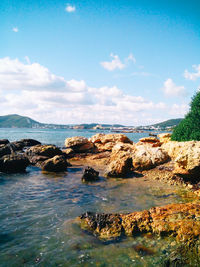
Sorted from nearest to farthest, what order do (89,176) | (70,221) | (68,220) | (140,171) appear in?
(70,221)
(68,220)
(89,176)
(140,171)

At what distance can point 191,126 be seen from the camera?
19.5m

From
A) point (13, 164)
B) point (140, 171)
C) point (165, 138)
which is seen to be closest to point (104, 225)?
point (140, 171)

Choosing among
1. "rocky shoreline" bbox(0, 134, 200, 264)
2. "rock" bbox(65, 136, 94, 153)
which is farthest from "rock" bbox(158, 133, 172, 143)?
"rock" bbox(65, 136, 94, 153)

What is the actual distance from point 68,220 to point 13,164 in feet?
38.0

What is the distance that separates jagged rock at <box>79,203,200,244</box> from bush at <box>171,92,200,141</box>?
531 inches

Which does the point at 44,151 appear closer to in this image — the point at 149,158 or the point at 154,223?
the point at 149,158

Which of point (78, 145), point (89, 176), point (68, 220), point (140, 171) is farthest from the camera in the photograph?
point (78, 145)

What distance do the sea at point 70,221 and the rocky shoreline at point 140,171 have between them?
39 cm

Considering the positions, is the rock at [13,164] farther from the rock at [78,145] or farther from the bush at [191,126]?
the bush at [191,126]

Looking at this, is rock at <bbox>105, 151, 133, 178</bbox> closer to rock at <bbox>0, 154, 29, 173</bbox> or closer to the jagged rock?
rock at <bbox>0, 154, 29, 173</bbox>

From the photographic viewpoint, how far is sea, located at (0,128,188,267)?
5.23m

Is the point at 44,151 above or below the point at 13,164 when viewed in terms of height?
above

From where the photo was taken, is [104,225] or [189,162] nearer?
[104,225]

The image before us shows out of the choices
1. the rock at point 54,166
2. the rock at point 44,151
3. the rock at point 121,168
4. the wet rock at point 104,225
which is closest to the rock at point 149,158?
the rock at point 121,168
